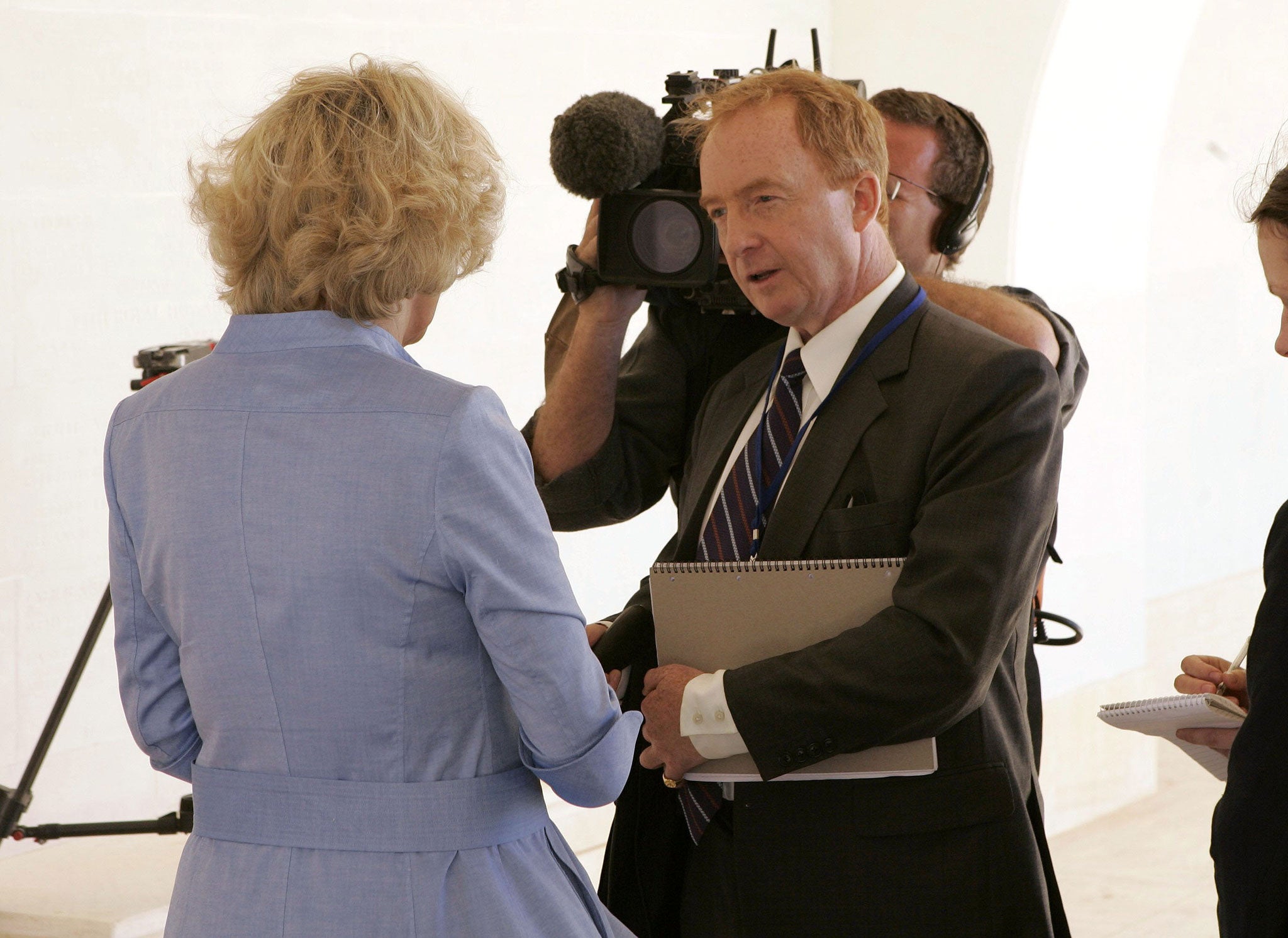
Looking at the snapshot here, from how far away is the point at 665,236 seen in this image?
6.28 ft

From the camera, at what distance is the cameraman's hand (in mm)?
1978

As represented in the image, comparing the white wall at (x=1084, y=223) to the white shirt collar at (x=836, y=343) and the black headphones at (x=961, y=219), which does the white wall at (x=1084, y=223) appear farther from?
the white shirt collar at (x=836, y=343)

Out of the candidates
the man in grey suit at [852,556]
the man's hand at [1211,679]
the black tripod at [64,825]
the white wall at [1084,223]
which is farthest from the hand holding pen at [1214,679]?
the white wall at [1084,223]

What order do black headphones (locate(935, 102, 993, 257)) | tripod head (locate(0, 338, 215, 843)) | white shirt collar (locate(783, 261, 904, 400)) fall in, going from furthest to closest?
tripod head (locate(0, 338, 215, 843)) < black headphones (locate(935, 102, 993, 257)) < white shirt collar (locate(783, 261, 904, 400))

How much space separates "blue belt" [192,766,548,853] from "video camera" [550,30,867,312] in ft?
2.82

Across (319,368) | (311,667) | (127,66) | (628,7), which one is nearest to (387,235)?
(319,368)

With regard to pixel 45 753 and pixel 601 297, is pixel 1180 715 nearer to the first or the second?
pixel 601 297

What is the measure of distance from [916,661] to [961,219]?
1035mm

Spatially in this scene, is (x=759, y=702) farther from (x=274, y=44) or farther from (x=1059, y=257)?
(x=1059, y=257)

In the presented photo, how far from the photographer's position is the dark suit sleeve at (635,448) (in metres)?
2.07

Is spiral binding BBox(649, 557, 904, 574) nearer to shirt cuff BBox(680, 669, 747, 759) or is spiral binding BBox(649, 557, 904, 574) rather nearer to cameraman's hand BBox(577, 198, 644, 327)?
→ shirt cuff BBox(680, 669, 747, 759)

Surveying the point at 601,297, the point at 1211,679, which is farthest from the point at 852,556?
the point at 601,297

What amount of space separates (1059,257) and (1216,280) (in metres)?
3.17

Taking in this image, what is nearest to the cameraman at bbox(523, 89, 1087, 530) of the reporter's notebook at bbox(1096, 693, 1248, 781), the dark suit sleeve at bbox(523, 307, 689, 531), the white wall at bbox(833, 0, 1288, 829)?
the dark suit sleeve at bbox(523, 307, 689, 531)
